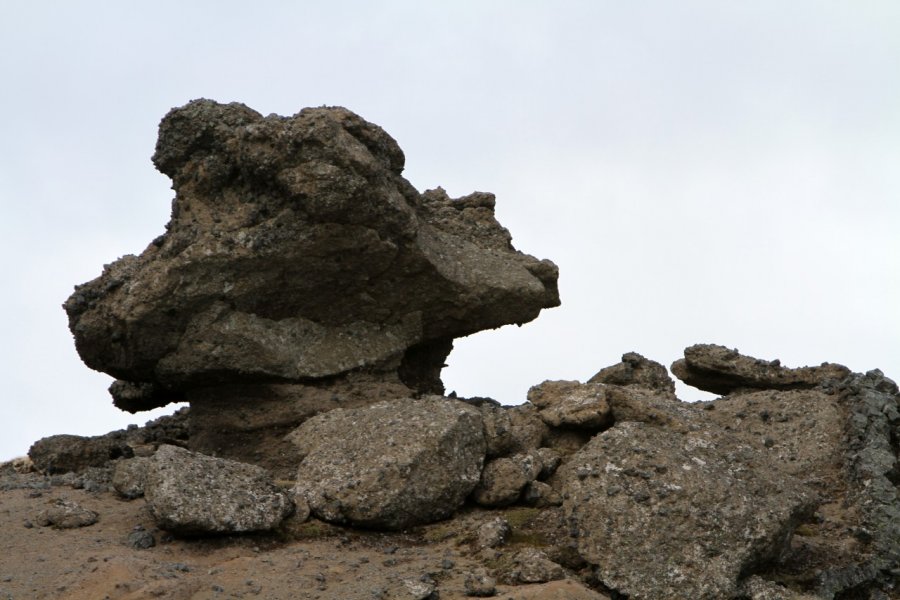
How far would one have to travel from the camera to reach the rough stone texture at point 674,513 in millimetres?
11055

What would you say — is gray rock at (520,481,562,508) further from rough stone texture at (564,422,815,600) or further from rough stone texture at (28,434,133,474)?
rough stone texture at (28,434,133,474)

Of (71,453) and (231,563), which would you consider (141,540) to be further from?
(71,453)

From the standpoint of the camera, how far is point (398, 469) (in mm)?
12469

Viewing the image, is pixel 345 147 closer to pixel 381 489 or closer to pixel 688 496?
pixel 381 489

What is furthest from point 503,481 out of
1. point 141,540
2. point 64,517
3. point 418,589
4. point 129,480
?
point 64,517

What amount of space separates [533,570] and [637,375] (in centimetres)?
657

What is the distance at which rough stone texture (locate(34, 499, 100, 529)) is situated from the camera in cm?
1238

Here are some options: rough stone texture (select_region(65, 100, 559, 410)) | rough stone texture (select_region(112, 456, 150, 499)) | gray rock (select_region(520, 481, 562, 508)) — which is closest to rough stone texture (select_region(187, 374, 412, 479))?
rough stone texture (select_region(65, 100, 559, 410))

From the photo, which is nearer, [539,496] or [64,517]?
[64,517]

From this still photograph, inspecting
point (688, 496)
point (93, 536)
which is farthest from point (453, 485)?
point (93, 536)

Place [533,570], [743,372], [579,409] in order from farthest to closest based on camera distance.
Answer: [743,372] < [579,409] < [533,570]

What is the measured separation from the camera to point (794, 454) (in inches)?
590

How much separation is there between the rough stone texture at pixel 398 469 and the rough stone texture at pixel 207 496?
0.58 metres

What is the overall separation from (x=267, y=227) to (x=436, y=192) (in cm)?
368
